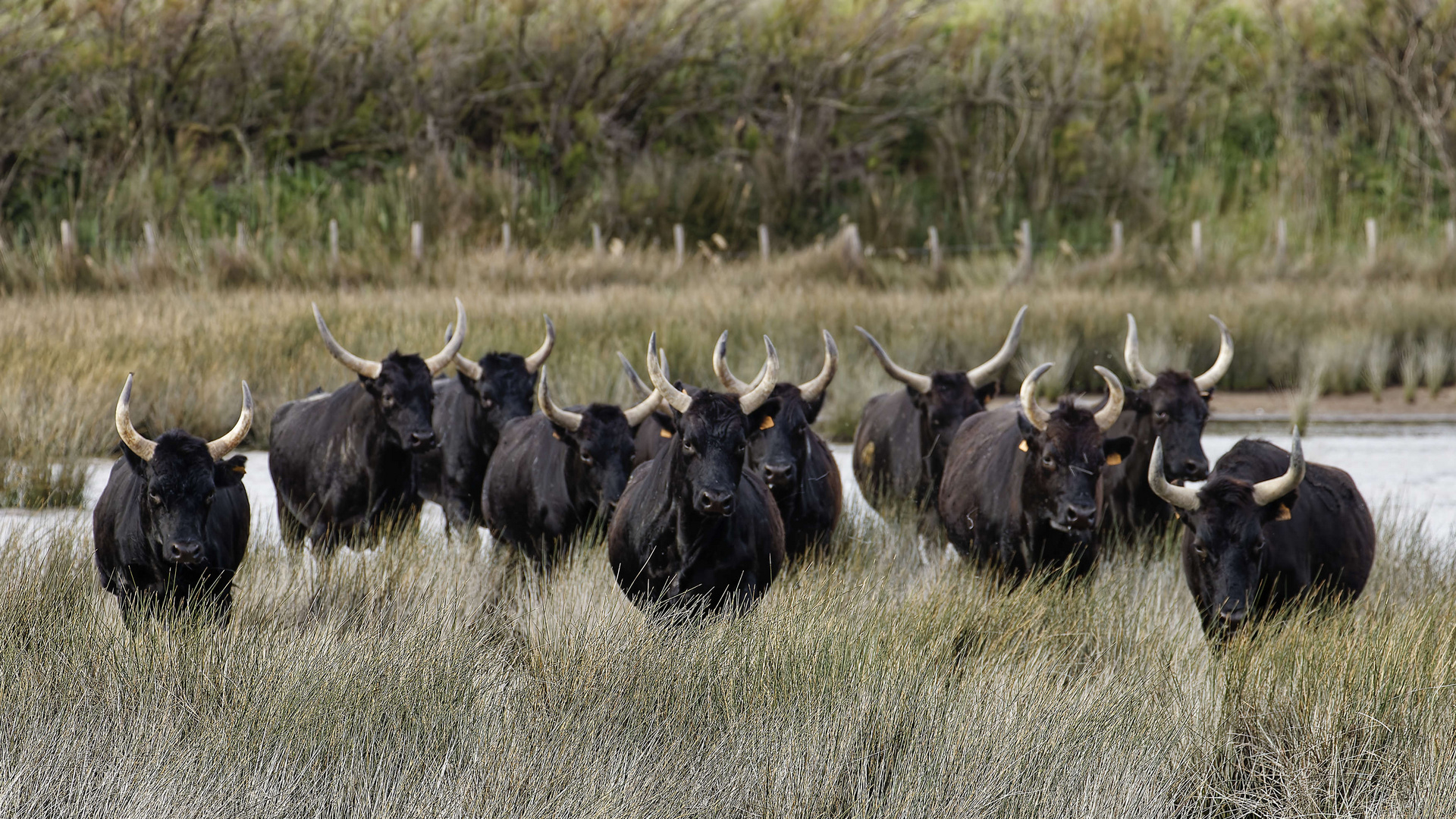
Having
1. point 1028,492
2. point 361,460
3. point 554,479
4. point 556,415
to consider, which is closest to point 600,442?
point 556,415

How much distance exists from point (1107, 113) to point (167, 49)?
15893mm

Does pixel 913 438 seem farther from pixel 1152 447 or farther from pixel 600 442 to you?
pixel 600 442

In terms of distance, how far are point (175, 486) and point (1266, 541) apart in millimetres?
3927

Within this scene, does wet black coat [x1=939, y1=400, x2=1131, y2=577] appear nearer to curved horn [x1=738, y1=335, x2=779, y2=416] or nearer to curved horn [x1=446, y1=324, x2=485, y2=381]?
curved horn [x1=738, y1=335, x2=779, y2=416]

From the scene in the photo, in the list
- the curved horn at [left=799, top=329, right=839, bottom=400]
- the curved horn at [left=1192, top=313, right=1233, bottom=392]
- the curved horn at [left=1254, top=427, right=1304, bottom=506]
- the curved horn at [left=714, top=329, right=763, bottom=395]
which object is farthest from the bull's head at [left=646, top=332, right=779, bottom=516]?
the curved horn at [left=1192, top=313, right=1233, bottom=392]

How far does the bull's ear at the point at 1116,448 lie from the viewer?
639 cm

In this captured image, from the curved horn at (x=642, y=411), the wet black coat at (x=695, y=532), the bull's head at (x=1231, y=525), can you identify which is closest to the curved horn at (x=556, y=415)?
the curved horn at (x=642, y=411)

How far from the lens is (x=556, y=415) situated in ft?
22.6

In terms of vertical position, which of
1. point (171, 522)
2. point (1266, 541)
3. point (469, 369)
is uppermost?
point (469, 369)

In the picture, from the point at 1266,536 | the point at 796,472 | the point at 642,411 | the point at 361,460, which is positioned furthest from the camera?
the point at 361,460

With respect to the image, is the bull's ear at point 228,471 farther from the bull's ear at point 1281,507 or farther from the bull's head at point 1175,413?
the bull's head at point 1175,413

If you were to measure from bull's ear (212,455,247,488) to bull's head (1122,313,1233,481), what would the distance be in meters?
3.91

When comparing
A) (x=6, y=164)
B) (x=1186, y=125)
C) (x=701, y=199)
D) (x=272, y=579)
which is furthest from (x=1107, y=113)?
(x=272, y=579)

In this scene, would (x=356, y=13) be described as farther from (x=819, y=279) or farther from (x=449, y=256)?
(x=819, y=279)
